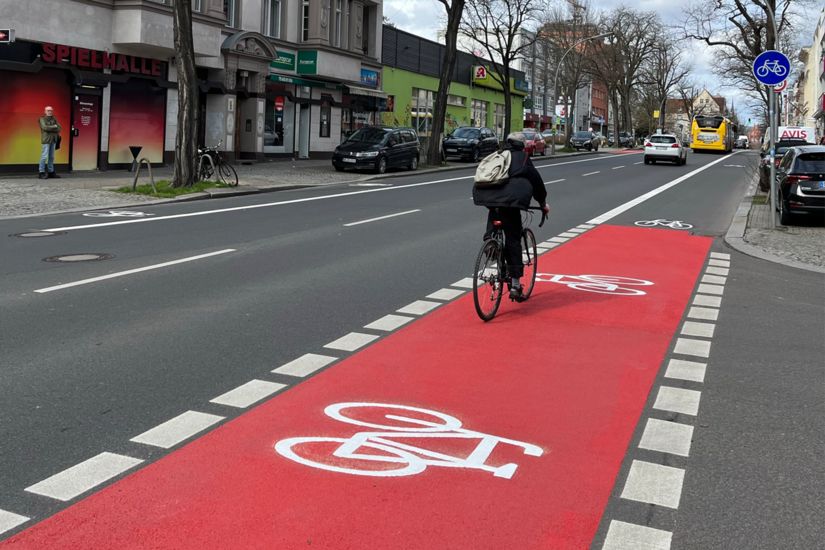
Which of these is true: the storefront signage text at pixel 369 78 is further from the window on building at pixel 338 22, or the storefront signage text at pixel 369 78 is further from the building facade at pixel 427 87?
the window on building at pixel 338 22

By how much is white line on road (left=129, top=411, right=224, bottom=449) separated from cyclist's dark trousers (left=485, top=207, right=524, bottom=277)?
3965 millimetres

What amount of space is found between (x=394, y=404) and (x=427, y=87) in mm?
51745

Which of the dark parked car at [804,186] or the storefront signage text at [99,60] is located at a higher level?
the storefront signage text at [99,60]

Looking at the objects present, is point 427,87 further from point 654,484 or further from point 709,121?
point 654,484

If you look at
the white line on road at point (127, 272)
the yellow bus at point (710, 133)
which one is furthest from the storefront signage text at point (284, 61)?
the yellow bus at point (710, 133)

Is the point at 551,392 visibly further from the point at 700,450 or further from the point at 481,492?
the point at 481,492

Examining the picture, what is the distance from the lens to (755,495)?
4.31 metres

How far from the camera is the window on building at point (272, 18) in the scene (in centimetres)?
3706

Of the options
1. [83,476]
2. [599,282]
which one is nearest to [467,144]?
[599,282]

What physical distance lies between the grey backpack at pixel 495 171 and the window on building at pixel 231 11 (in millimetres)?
27439

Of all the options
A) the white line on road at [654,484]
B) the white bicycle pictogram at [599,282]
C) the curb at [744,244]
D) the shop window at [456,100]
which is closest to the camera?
the white line on road at [654,484]

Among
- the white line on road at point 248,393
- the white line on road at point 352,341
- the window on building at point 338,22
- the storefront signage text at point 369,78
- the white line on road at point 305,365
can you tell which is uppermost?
the window on building at point 338,22

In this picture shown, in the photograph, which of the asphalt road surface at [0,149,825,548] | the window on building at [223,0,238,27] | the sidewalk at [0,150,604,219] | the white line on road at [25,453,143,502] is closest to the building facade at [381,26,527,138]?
the window on building at [223,0,238,27]

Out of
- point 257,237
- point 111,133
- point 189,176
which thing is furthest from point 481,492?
point 111,133
